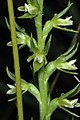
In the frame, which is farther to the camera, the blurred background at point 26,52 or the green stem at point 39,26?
the blurred background at point 26,52

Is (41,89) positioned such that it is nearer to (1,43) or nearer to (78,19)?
(78,19)

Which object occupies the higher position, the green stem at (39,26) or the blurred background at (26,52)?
the green stem at (39,26)

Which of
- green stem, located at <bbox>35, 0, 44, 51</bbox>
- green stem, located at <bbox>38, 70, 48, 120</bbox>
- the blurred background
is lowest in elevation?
the blurred background

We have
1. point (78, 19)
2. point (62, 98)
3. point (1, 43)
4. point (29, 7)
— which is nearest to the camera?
point (29, 7)

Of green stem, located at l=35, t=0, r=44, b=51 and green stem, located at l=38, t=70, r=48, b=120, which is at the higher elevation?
green stem, located at l=35, t=0, r=44, b=51

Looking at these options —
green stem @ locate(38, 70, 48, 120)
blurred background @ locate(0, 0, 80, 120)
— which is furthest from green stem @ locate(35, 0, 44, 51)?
blurred background @ locate(0, 0, 80, 120)

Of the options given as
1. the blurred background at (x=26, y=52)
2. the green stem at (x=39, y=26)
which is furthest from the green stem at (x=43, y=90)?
the blurred background at (x=26, y=52)

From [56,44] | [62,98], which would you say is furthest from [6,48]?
[62,98]

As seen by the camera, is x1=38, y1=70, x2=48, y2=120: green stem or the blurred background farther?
the blurred background

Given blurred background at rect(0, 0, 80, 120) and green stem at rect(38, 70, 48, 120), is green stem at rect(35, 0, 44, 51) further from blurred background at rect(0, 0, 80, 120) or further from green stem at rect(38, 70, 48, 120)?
blurred background at rect(0, 0, 80, 120)

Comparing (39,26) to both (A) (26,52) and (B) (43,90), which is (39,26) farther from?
(A) (26,52)

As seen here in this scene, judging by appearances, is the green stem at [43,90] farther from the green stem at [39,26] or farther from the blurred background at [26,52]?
the blurred background at [26,52]
